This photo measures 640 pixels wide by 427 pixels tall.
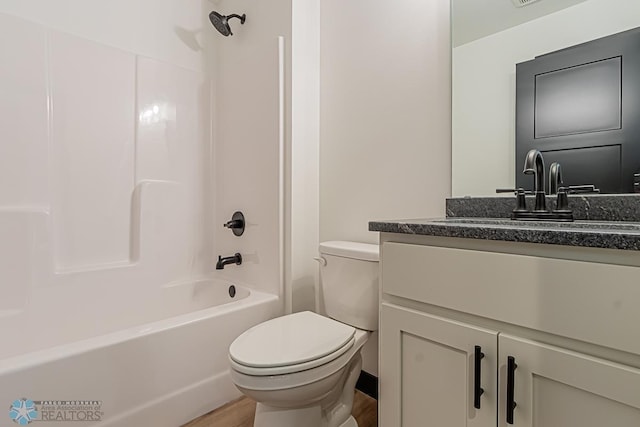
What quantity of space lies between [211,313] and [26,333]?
871 millimetres

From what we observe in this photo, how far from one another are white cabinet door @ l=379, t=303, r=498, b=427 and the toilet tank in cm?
37

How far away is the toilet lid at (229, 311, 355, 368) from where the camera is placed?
A: 3.27 ft

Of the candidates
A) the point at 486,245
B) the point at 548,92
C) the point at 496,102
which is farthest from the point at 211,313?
the point at 548,92

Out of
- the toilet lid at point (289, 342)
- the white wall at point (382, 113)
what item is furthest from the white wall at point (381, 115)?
the toilet lid at point (289, 342)

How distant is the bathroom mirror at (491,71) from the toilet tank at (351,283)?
47cm

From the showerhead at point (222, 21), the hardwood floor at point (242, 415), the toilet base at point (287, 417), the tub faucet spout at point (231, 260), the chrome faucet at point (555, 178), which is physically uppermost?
the showerhead at point (222, 21)

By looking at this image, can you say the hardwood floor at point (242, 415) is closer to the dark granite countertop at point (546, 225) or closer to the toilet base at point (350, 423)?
the toilet base at point (350, 423)

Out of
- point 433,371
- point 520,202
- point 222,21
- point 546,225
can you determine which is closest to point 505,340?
point 433,371

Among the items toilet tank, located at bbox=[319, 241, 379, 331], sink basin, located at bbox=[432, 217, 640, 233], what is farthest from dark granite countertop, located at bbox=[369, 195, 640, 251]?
toilet tank, located at bbox=[319, 241, 379, 331]

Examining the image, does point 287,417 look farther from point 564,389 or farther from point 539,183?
point 539,183

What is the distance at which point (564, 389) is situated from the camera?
65cm

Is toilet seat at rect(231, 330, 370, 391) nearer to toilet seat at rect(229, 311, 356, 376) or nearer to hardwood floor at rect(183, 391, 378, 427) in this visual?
toilet seat at rect(229, 311, 356, 376)

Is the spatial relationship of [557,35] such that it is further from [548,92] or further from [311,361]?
[311,361]

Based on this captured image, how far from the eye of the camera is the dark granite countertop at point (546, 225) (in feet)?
2.01
